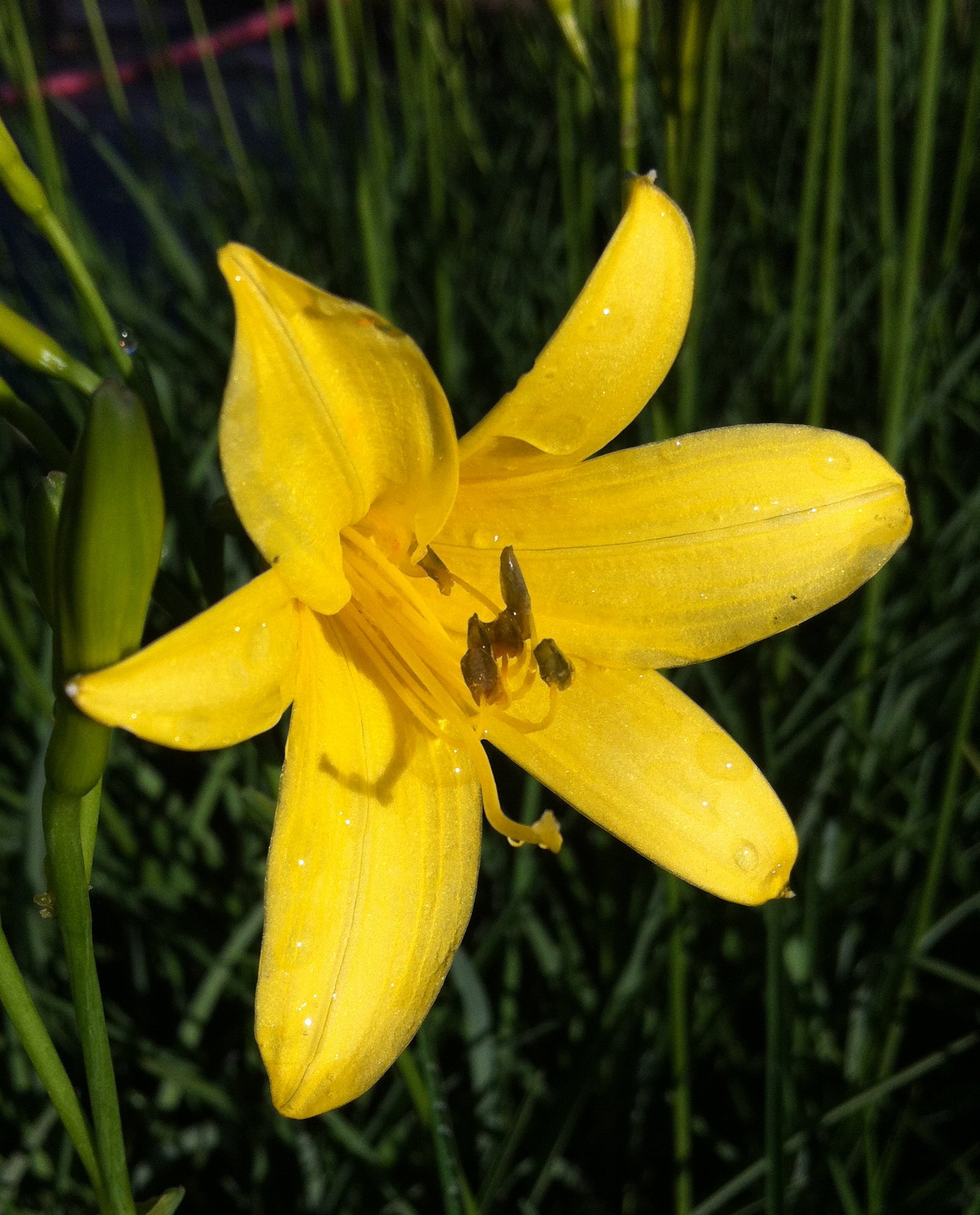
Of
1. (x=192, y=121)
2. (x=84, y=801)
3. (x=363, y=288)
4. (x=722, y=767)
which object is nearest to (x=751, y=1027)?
(x=722, y=767)

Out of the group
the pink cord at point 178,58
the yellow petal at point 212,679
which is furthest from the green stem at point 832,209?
the pink cord at point 178,58

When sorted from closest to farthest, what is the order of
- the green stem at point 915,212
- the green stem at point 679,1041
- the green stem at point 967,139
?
1. the green stem at point 679,1041
2. the green stem at point 915,212
3. the green stem at point 967,139

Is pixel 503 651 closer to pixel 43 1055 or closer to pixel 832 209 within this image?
pixel 43 1055

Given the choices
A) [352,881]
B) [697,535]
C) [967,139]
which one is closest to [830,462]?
[697,535]

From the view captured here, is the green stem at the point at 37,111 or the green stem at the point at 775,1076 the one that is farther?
the green stem at the point at 37,111

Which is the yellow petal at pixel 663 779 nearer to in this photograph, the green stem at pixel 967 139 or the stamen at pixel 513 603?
the stamen at pixel 513 603

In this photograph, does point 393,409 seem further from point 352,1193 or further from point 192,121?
point 192,121
